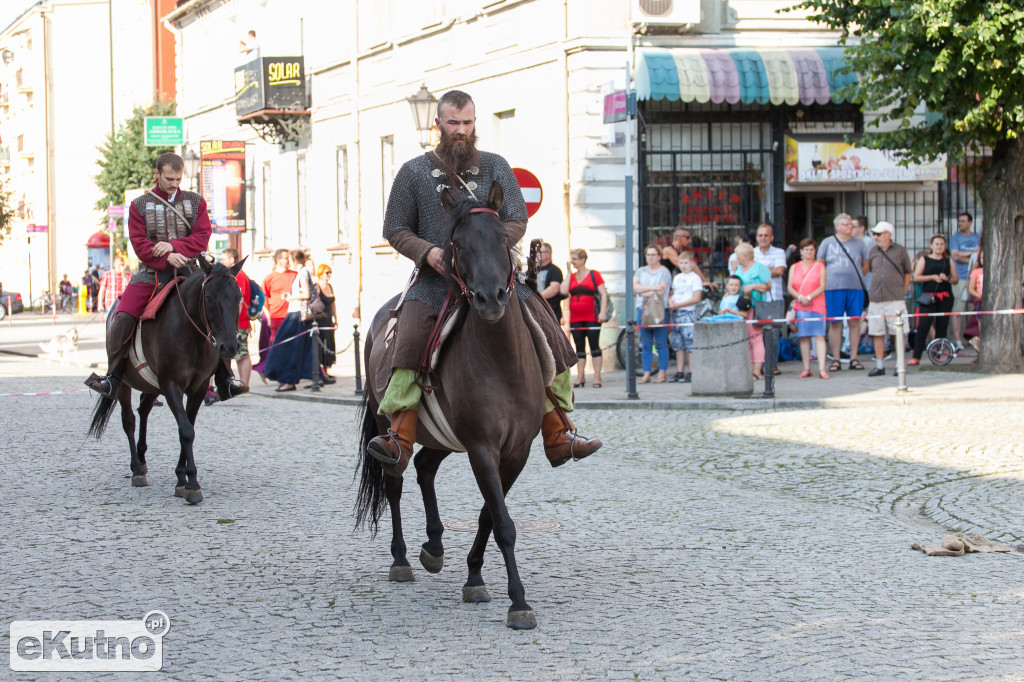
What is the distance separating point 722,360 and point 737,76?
672cm

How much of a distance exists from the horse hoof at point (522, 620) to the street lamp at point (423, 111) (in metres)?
15.3

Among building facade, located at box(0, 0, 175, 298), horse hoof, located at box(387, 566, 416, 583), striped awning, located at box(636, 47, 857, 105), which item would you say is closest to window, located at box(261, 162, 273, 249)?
striped awning, located at box(636, 47, 857, 105)

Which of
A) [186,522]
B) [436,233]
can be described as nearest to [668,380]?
[186,522]

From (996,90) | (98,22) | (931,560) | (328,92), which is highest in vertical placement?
(98,22)

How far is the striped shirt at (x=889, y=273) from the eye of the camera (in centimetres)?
1866

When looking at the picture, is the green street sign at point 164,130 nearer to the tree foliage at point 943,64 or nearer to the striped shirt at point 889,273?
the tree foliage at point 943,64

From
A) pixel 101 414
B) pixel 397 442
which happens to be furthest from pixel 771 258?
pixel 397 442

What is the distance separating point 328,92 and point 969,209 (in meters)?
16.0

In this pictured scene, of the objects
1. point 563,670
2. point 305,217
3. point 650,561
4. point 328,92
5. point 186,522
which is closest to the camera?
point 563,670

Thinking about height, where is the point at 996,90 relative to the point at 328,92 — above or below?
below

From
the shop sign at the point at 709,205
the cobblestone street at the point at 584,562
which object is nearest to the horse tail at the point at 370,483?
the cobblestone street at the point at 584,562

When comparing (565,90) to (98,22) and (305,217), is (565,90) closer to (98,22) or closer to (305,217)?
(305,217)

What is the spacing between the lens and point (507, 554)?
6.19 metres

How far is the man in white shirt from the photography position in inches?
769
